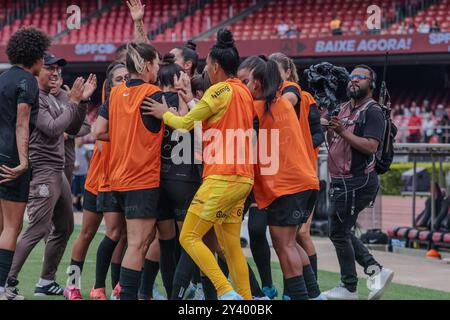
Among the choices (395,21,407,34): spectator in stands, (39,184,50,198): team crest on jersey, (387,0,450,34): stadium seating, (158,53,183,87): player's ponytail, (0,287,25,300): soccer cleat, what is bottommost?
(0,287,25,300): soccer cleat

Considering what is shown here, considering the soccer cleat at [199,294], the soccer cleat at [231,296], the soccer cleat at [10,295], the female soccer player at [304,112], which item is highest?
the female soccer player at [304,112]

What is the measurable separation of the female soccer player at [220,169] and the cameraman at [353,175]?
1.64m

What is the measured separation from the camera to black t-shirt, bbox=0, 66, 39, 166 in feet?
21.7

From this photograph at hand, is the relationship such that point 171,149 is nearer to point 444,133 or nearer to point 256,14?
point 444,133

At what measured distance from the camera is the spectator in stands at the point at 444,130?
25.9m

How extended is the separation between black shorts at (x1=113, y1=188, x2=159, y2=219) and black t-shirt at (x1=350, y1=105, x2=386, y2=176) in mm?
2151

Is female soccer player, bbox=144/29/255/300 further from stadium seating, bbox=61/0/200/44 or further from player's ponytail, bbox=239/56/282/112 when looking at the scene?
stadium seating, bbox=61/0/200/44

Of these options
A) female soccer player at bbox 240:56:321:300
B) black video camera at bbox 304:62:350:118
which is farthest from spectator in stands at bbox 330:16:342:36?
female soccer player at bbox 240:56:321:300

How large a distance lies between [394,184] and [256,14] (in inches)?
321

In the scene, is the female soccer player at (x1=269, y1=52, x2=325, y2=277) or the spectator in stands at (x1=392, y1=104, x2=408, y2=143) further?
the spectator in stands at (x1=392, y1=104, x2=408, y2=143)

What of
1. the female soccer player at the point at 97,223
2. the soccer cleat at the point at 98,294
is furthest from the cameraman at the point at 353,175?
the soccer cleat at the point at 98,294

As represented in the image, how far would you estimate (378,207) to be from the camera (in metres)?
14.5

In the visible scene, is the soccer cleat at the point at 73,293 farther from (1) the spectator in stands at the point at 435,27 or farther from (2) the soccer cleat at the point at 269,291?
(1) the spectator in stands at the point at 435,27
